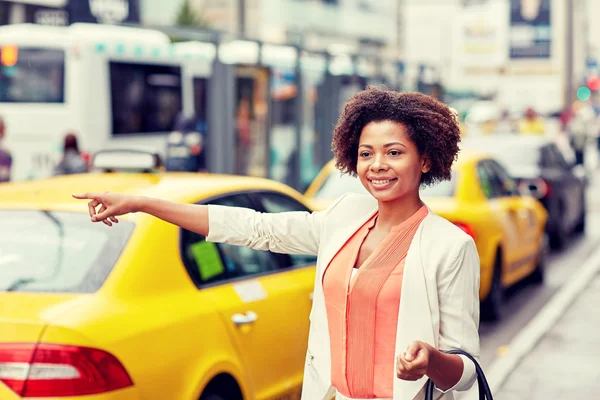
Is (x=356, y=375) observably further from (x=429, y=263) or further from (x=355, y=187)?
(x=355, y=187)

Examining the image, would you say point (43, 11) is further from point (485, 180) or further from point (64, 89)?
point (485, 180)

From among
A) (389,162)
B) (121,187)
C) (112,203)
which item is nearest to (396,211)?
(389,162)

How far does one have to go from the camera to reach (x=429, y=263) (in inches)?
115

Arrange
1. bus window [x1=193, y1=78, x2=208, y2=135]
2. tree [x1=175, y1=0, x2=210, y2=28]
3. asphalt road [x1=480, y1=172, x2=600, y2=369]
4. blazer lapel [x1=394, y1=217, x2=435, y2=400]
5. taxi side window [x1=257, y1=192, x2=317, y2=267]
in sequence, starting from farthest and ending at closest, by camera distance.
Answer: tree [x1=175, y1=0, x2=210, y2=28], bus window [x1=193, y1=78, x2=208, y2=135], asphalt road [x1=480, y1=172, x2=600, y2=369], taxi side window [x1=257, y1=192, x2=317, y2=267], blazer lapel [x1=394, y1=217, x2=435, y2=400]

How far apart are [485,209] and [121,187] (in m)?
4.90

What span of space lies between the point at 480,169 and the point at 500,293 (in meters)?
1.16

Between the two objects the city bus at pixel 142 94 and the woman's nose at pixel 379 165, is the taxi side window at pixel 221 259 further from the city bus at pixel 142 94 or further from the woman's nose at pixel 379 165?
the city bus at pixel 142 94

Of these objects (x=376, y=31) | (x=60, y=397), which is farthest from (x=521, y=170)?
(x=376, y=31)

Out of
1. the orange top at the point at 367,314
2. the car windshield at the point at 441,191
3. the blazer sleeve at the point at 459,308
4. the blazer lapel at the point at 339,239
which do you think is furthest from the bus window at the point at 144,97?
the blazer sleeve at the point at 459,308

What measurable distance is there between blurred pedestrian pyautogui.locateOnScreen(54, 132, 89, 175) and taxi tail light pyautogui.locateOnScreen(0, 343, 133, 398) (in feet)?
29.8

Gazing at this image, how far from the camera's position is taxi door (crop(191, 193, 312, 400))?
4.86m

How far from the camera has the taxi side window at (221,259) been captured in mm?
4816

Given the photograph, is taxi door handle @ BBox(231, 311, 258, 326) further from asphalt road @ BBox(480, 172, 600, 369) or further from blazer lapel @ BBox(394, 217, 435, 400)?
asphalt road @ BBox(480, 172, 600, 369)

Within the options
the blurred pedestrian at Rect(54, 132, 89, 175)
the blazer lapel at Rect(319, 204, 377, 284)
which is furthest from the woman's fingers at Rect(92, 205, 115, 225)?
the blurred pedestrian at Rect(54, 132, 89, 175)
